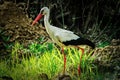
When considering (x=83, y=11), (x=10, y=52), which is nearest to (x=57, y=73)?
(x=10, y=52)

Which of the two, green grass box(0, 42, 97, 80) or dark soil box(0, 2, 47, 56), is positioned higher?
dark soil box(0, 2, 47, 56)

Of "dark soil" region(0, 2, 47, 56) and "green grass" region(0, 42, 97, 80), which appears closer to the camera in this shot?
"green grass" region(0, 42, 97, 80)

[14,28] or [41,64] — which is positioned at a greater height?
[14,28]

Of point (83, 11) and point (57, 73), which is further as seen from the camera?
point (83, 11)

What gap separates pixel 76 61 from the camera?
8.96m

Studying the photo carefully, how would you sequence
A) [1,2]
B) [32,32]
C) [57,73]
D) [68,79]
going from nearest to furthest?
Result: [68,79]
[57,73]
[32,32]
[1,2]

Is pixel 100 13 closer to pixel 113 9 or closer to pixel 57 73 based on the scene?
pixel 113 9

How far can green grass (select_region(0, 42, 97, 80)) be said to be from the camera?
8.73 meters

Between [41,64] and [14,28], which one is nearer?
[41,64]

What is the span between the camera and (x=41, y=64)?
9.13m

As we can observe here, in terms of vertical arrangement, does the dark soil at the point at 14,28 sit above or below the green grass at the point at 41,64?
above

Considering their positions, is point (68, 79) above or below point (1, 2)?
below

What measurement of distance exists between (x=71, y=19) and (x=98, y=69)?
3745 millimetres

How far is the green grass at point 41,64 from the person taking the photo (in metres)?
8.73
